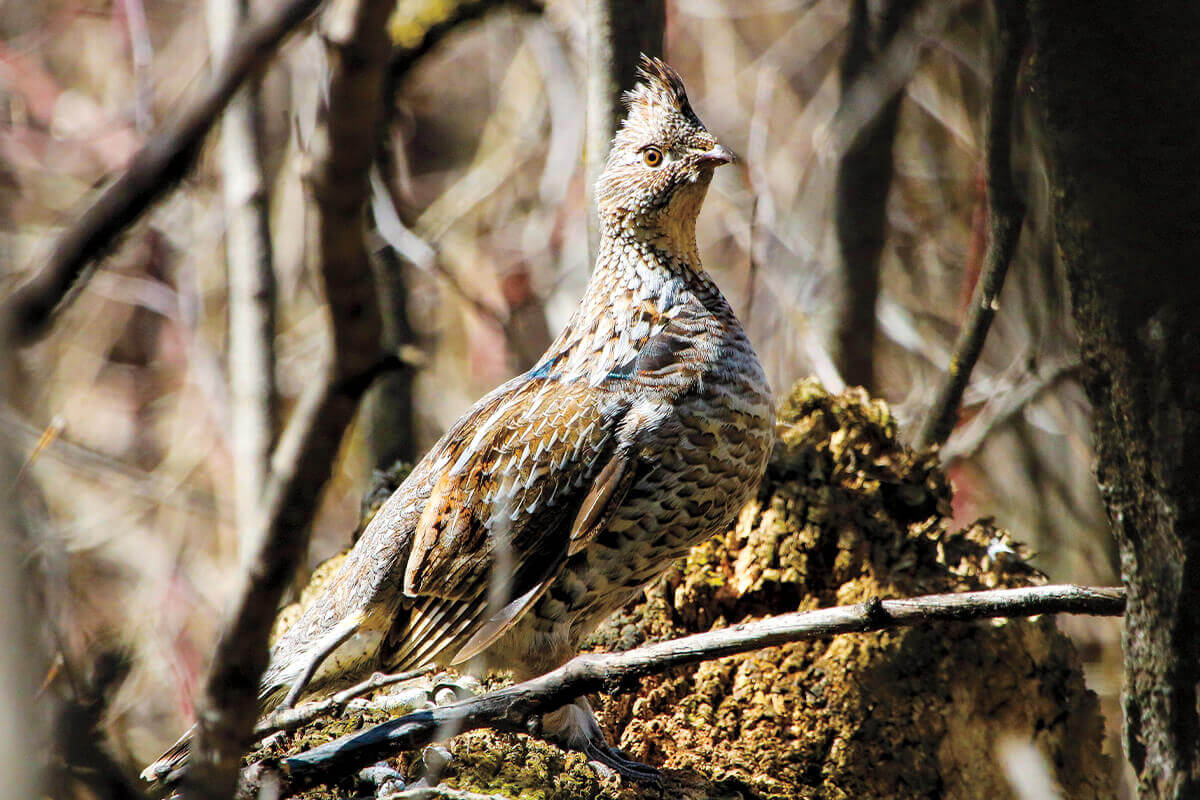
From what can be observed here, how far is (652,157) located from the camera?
354cm

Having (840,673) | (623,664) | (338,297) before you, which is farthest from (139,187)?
(840,673)

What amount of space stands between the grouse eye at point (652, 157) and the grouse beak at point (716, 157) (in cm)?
14

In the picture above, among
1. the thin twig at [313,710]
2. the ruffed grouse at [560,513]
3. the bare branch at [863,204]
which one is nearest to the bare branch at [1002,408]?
the bare branch at [863,204]

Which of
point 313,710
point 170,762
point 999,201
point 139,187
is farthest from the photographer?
point 999,201

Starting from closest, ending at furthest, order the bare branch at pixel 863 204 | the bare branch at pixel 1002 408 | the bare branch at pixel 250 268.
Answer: the bare branch at pixel 1002 408 < the bare branch at pixel 250 268 < the bare branch at pixel 863 204

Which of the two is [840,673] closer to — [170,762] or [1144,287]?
[1144,287]

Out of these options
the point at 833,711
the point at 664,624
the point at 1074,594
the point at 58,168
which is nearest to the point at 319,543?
the point at 58,168

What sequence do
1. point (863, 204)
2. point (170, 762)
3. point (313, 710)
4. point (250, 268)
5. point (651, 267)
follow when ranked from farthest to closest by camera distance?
point (863, 204)
point (250, 268)
point (651, 267)
point (170, 762)
point (313, 710)

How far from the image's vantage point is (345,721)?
3.03 metres

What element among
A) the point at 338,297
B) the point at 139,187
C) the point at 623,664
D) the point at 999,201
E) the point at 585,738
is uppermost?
the point at 139,187

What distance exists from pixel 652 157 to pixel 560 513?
125cm

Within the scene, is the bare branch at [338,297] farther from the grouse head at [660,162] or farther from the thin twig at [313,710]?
the grouse head at [660,162]

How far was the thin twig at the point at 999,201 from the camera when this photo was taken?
3477 millimetres

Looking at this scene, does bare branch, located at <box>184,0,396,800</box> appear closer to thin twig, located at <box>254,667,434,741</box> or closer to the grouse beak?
thin twig, located at <box>254,667,434,741</box>
